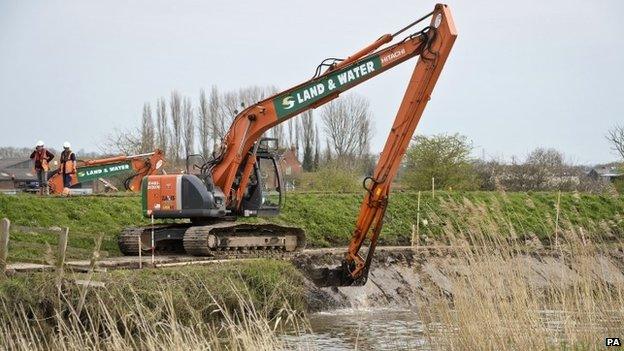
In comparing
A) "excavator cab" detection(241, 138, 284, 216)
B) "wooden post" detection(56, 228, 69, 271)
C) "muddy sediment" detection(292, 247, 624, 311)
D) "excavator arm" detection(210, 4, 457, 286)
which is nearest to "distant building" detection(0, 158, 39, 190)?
"excavator cab" detection(241, 138, 284, 216)

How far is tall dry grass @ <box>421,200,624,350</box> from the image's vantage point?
9.25m

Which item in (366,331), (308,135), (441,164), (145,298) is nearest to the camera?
(145,298)

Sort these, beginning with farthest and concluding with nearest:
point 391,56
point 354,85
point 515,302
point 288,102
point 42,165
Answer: point 42,165
point 288,102
point 354,85
point 391,56
point 515,302

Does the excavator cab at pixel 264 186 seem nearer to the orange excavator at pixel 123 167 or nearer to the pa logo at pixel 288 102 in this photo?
the pa logo at pixel 288 102

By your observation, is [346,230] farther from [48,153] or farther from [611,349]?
[611,349]

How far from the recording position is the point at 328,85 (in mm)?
16500

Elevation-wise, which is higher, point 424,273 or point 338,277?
point 424,273

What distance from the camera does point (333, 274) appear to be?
16.0 m

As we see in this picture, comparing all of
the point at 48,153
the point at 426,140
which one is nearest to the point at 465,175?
the point at 426,140

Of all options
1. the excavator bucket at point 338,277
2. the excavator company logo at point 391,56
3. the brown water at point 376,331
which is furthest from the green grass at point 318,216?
the excavator company logo at point 391,56

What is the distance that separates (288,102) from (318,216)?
887 centimetres

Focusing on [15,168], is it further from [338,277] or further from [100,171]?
[338,277]

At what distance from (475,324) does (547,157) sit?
40.3m

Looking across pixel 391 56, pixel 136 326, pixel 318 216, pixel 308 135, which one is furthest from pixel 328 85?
pixel 308 135
